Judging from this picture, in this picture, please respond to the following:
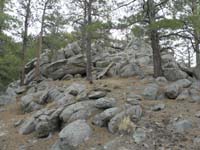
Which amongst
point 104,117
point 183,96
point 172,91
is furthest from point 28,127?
point 183,96

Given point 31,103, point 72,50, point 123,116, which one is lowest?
point 31,103

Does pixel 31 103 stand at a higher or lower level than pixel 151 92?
lower

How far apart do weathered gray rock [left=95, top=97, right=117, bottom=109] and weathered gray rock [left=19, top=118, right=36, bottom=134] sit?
3.12 m

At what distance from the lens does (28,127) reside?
13719mm

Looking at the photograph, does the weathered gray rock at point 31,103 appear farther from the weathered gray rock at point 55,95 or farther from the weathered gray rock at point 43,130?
the weathered gray rock at point 43,130

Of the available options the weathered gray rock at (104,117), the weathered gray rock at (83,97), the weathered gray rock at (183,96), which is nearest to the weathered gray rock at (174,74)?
the weathered gray rock at (183,96)

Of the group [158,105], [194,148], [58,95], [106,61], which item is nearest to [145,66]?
[106,61]

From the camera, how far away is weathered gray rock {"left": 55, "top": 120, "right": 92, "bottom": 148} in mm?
11016

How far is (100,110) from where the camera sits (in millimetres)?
12836

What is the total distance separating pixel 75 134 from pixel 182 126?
3.87m

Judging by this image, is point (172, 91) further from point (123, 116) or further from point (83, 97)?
point (83, 97)

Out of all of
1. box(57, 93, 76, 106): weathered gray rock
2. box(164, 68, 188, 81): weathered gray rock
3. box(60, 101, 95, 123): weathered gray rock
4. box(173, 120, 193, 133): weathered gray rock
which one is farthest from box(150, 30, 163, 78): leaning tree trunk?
box(173, 120, 193, 133): weathered gray rock

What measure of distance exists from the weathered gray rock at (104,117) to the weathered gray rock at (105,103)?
0.51 meters

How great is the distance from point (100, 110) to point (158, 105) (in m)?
2.41
